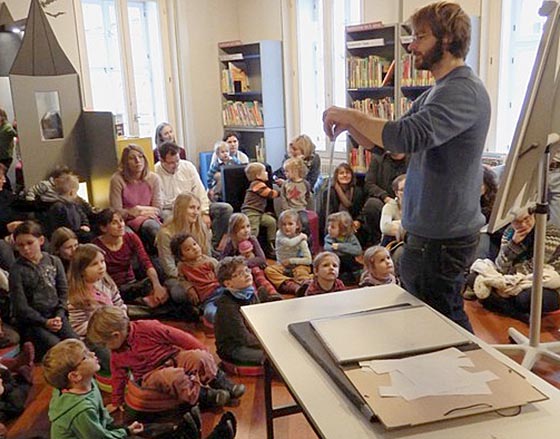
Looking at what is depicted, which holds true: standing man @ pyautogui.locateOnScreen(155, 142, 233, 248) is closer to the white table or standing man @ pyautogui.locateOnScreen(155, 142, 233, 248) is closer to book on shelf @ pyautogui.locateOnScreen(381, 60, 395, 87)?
book on shelf @ pyautogui.locateOnScreen(381, 60, 395, 87)

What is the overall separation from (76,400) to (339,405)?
1120 mm

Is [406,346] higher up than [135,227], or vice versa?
[406,346]

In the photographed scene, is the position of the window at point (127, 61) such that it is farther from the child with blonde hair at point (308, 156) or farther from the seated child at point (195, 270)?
the seated child at point (195, 270)

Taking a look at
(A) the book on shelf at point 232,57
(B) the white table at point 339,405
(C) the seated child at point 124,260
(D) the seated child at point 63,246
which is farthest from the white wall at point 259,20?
(B) the white table at point 339,405

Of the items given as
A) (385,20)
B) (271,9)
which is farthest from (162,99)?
(385,20)

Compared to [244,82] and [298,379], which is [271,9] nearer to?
[244,82]

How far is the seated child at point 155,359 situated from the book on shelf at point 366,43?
322cm

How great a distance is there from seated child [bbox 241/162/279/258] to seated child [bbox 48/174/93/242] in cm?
125

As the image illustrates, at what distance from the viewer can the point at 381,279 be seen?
3094 millimetres

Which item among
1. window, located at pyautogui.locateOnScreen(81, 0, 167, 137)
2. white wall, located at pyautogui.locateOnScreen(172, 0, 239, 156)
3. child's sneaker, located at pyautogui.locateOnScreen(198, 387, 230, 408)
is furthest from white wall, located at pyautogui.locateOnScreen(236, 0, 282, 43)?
child's sneaker, located at pyautogui.locateOnScreen(198, 387, 230, 408)

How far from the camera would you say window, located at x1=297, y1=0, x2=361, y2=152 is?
17.9 feet

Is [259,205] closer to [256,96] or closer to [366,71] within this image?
[366,71]

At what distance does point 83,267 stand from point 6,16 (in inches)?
119

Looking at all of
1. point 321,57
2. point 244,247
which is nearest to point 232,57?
point 321,57
